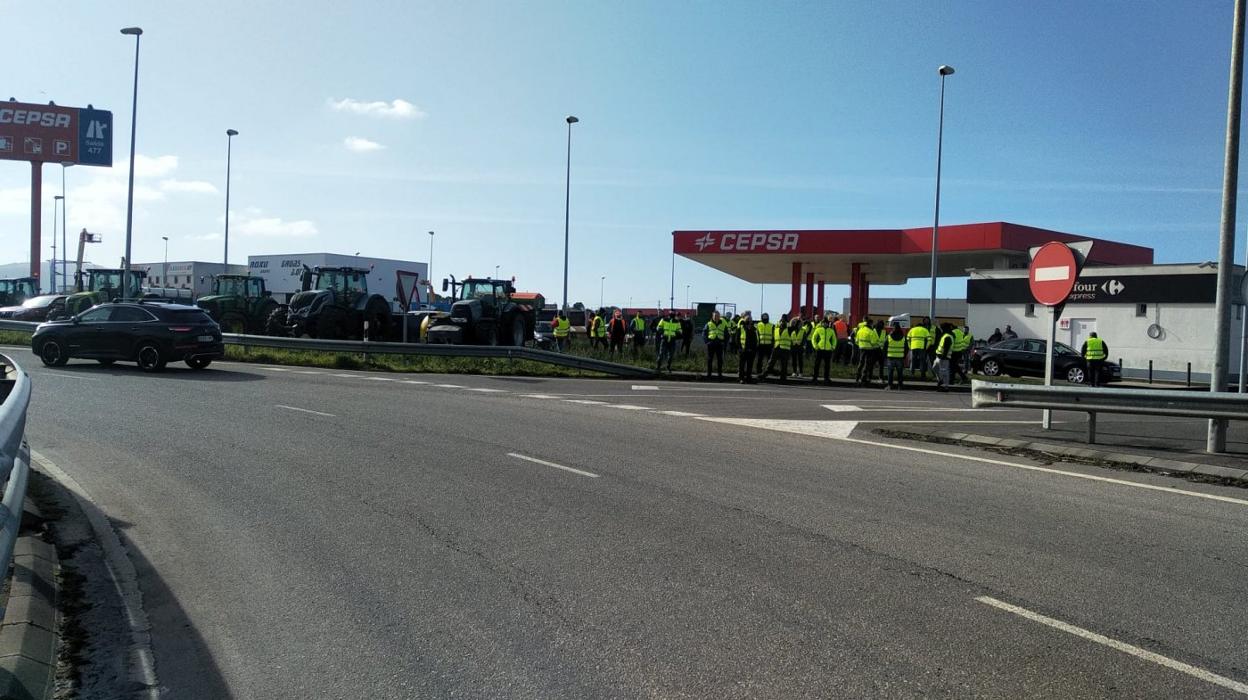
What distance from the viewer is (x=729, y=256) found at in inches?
1630

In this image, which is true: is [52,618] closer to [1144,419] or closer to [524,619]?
[524,619]

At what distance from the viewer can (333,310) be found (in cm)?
2770

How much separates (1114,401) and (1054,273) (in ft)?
6.62

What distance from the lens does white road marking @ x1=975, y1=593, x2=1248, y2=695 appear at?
402cm

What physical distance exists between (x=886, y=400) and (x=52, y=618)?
16559 millimetres

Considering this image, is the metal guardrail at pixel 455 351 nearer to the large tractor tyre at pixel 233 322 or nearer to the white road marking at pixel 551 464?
the large tractor tyre at pixel 233 322

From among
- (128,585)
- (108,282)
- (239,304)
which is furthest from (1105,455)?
(108,282)

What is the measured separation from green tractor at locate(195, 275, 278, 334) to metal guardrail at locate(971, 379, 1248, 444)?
24682 mm

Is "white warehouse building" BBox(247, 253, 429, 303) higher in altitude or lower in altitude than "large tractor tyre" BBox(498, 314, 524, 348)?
higher

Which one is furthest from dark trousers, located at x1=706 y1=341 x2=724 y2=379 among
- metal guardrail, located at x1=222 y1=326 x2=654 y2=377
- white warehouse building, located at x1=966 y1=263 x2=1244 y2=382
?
white warehouse building, located at x1=966 y1=263 x2=1244 y2=382

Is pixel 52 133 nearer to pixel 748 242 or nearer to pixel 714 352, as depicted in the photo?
pixel 748 242

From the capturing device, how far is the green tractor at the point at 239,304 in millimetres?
30719

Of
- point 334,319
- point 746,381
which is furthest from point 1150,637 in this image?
point 334,319

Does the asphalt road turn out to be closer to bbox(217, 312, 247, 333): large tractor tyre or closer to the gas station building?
bbox(217, 312, 247, 333): large tractor tyre
